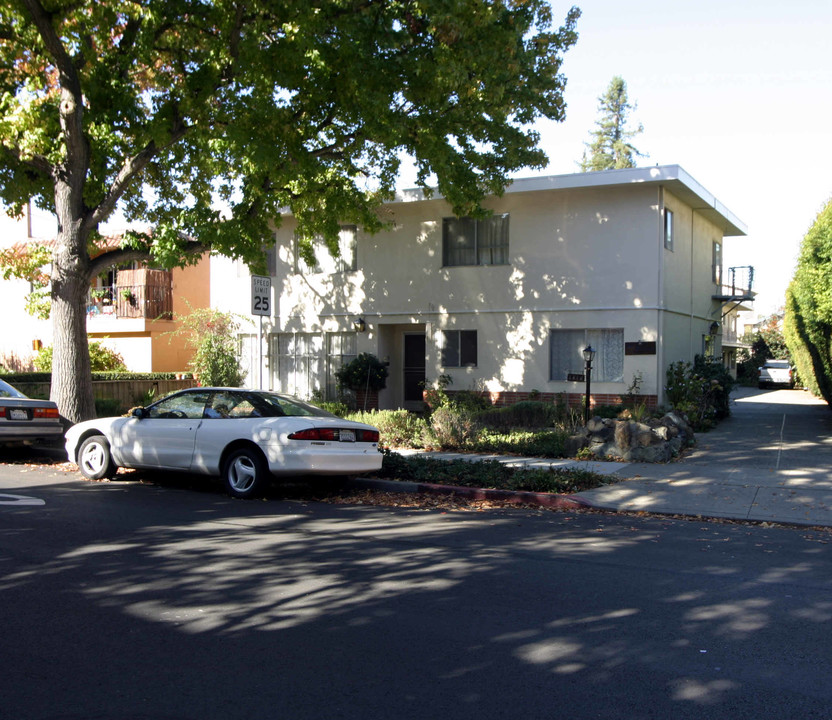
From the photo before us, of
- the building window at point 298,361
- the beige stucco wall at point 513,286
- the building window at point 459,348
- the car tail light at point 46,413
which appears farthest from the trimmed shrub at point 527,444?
the building window at point 298,361

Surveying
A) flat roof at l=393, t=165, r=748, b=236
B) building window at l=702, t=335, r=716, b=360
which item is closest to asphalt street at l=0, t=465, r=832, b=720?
flat roof at l=393, t=165, r=748, b=236

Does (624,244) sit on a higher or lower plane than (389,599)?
higher

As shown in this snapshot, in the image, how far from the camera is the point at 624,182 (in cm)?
1720

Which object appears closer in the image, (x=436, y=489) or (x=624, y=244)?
(x=436, y=489)

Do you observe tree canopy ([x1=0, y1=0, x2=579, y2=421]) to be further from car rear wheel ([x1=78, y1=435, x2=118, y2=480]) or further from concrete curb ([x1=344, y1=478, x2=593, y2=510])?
concrete curb ([x1=344, y1=478, x2=593, y2=510])

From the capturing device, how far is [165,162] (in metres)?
14.9

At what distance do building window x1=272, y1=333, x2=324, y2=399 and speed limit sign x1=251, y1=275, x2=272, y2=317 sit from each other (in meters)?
8.53

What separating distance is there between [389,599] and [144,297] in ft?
73.4

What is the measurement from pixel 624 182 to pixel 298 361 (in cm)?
983

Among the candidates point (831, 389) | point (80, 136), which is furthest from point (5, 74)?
point (831, 389)

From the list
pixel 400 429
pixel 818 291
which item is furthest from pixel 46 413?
pixel 818 291

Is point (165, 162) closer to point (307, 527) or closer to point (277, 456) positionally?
point (277, 456)

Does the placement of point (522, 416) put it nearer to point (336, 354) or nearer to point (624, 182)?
point (624, 182)

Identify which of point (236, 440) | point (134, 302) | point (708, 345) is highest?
point (134, 302)
